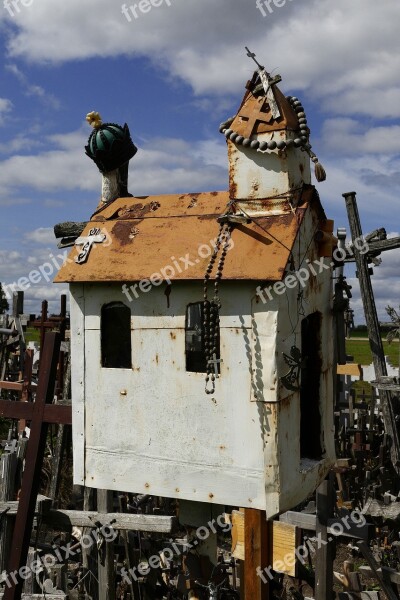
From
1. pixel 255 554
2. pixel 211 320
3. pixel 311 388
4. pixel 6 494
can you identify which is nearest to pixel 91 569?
pixel 6 494

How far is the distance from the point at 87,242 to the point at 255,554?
332cm

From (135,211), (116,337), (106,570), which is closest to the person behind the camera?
(116,337)

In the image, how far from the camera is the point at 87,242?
251 inches

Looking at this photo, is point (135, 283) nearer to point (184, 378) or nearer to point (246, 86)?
point (184, 378)

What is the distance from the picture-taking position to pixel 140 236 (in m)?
6.18

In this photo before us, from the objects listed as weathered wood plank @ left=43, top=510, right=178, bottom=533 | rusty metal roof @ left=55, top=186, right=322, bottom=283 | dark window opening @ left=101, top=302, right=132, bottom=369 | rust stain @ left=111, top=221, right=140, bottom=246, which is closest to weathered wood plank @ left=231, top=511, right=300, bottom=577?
weathered wood plank @ left=43, top=510, right=178, bottom=533

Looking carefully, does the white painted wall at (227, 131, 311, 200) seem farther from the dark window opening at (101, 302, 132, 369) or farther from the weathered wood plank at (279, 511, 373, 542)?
the weathered wood plank at (279, 511, 373, 542)

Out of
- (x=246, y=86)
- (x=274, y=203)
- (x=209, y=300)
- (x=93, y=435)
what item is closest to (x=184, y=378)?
(x=209, y=300)

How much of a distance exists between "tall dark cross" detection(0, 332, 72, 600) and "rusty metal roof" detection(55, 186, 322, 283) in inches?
33.3

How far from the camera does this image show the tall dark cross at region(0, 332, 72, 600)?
5.67 m

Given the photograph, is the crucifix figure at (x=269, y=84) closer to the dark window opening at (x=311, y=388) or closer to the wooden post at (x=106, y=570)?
the dark window opening at (x=311, y=388)

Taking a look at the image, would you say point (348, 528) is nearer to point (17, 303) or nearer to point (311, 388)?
point (311, 388)

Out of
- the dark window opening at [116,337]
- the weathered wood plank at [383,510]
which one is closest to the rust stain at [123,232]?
the dark window opening at [116,337]

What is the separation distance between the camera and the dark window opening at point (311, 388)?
6766mm
